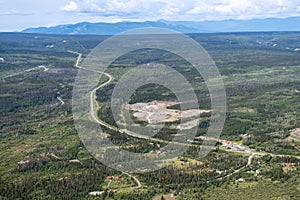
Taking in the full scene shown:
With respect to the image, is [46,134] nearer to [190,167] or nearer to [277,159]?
[190,167]

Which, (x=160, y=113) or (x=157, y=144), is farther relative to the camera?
(x=160, y=113)

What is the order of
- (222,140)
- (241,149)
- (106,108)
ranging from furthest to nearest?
1. (106,108)
2. (222,140)
3. (241,149)

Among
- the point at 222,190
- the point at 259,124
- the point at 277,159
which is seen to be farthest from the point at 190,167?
the point at 259,124

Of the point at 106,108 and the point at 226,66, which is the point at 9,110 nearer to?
the point at 106,108

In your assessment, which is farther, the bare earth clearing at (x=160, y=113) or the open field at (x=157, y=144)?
the bare earth clearing at (x=160, y=113)

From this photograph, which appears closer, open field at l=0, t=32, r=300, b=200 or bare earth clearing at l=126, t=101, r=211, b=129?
open field at l=0, t=32, r=300, b=200

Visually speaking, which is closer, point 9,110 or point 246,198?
point 246,198

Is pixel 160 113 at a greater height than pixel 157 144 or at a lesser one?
greater

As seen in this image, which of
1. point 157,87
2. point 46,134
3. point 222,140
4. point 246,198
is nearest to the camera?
point 246,198

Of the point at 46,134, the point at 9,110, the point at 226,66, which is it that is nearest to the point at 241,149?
the point at 46,134
